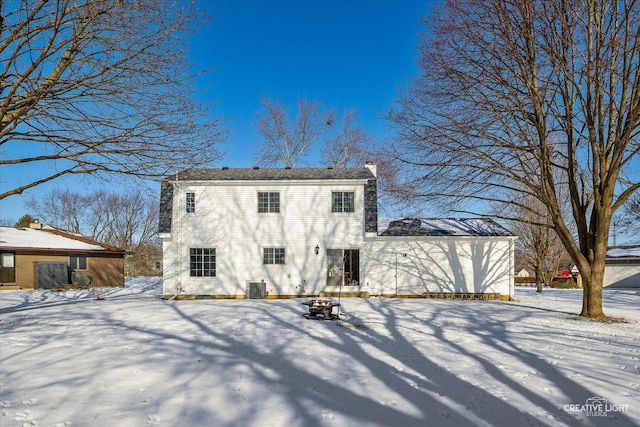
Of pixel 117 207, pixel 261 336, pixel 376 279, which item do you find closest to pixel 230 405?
pixel 261 336

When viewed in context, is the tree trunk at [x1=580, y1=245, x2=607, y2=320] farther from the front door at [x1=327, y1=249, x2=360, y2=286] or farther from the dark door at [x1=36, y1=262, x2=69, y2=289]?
the dark door at [x1=36, y1=262, x2=69, y2=289]

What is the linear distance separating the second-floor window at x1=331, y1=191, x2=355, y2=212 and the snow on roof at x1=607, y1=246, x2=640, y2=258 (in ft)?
77.9

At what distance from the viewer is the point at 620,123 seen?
35.4 feet

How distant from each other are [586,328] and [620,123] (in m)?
5.72

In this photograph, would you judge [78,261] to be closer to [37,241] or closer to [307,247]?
[37,241]

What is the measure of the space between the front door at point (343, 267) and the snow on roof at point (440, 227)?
1.70 metres

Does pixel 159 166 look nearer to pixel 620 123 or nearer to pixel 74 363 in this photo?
pixel 74 363

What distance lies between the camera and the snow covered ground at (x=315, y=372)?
14.3 ft

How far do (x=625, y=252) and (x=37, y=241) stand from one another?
4177cm

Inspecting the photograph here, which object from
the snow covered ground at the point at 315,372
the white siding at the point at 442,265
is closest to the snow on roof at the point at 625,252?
the white siding at the point at 442,265

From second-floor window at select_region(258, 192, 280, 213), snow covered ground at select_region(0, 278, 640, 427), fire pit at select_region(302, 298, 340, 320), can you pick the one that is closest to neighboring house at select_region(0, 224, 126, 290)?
second-floor window at select_region(258, 192, 280, 213)

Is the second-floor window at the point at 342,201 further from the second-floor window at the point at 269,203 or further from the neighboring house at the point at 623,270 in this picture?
the neighboring house at the point at 623,270

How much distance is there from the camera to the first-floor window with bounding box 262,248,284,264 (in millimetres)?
17438

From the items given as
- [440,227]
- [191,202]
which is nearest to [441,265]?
[440,227]
